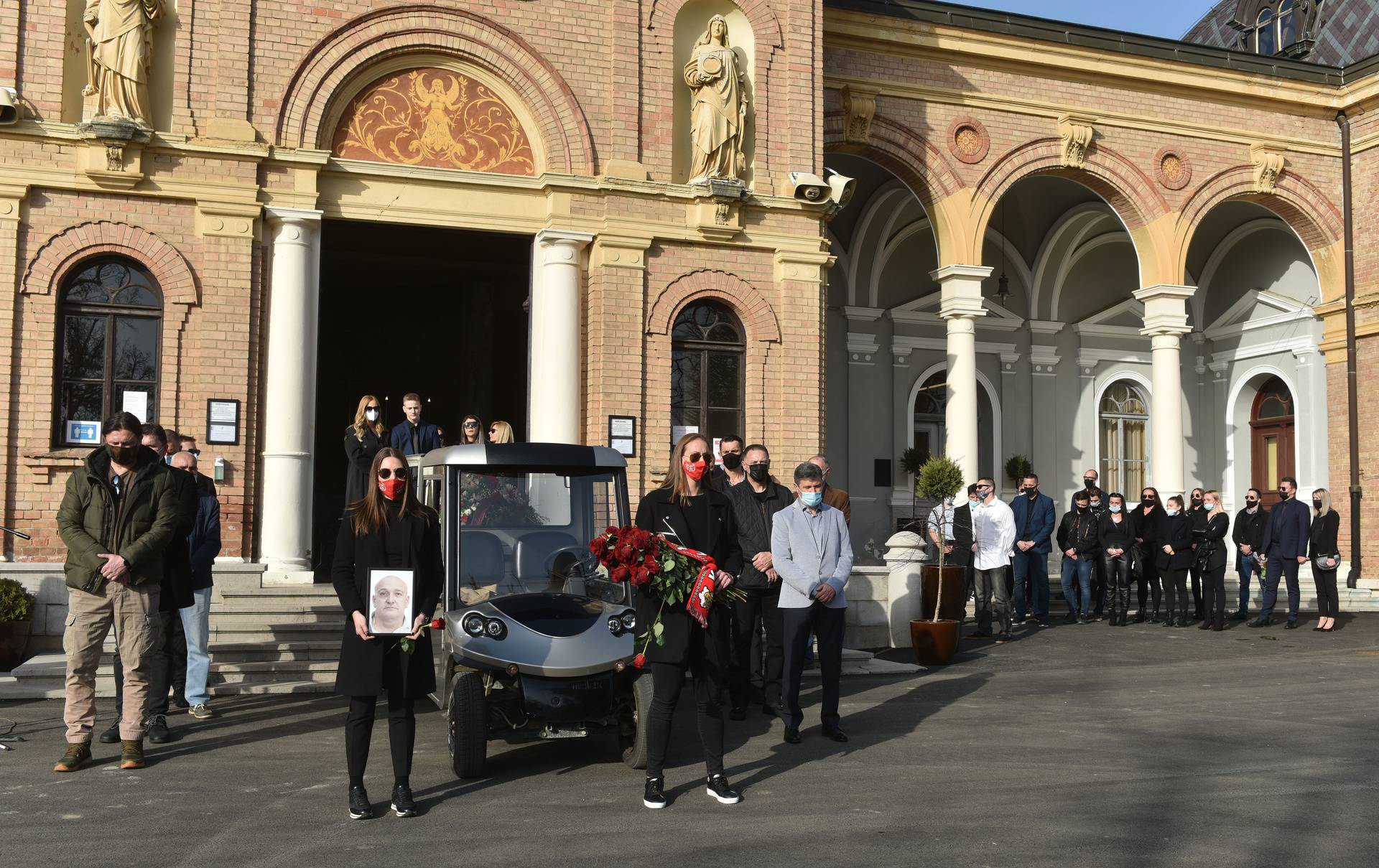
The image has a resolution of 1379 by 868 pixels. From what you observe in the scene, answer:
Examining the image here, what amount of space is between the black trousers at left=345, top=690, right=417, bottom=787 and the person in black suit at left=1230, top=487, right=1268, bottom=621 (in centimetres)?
1266

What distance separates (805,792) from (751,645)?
2676 mm

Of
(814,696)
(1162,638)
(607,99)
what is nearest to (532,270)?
(607,99)

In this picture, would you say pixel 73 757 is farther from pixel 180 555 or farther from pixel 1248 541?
pixel 1248 541

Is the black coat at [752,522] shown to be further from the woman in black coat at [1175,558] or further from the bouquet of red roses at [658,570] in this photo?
the woman in black coat at [1175,558]

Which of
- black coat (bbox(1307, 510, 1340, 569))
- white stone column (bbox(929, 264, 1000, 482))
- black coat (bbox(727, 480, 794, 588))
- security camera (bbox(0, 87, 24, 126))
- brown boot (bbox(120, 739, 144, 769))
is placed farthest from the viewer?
white stone column (bbox(929, 264, 1000, 482))

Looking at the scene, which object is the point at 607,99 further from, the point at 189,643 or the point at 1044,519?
the point at 189,643

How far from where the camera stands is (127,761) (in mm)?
7262

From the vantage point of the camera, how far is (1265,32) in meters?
24.8

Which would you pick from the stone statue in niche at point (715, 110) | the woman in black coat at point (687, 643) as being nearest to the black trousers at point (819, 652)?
the woman in black coat at point (687, 643)

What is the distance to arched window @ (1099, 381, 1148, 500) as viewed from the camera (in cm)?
2406


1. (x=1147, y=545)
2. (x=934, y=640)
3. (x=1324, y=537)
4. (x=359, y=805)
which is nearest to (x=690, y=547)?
(x=359, y=805)

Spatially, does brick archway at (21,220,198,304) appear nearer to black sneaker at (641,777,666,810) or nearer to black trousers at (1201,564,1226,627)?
black sneaker at (641,777,666,810)

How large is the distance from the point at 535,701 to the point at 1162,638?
9609 millimetres

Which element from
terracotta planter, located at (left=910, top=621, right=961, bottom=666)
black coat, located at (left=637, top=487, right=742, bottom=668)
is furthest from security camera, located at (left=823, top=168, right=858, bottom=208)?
black coat, located at (left=637, top=487, right=742, bottom=668)
